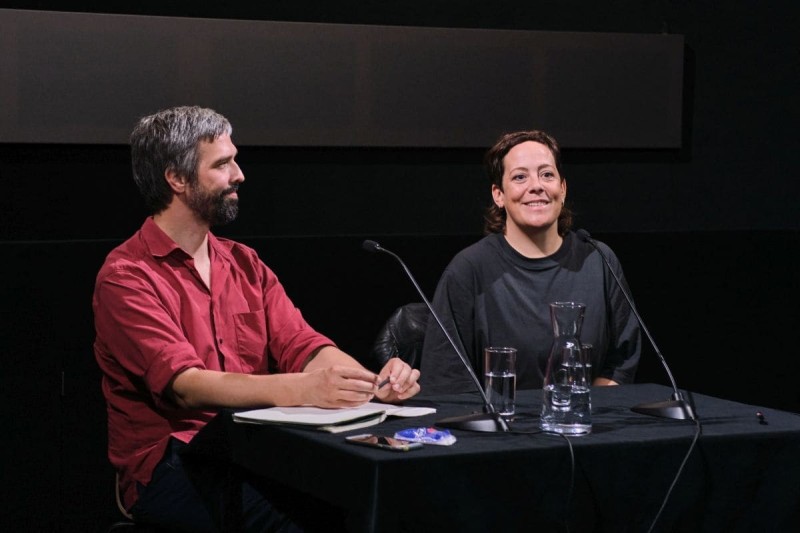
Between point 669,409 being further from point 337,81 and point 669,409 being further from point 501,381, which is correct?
point 337,81

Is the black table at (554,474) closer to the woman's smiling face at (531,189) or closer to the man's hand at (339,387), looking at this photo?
the man's hand at (339,387)

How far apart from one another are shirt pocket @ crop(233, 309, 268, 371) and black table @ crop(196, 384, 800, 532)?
1.53 feet

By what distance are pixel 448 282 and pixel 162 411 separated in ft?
2.90

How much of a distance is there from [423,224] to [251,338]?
151 centimetres

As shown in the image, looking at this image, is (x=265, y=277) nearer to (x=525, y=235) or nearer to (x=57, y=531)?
(x=525, y=235)

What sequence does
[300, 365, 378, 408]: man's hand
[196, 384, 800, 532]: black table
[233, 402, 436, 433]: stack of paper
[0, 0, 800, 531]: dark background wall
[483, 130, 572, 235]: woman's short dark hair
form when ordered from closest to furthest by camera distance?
[196, 384, 800, 532]: black table
[233, 402, 436, 433]: stack of paper
[300, 365, 378, 408]: man's hand
[483, 130, 572, 235]: woman's short dark hair
[0, 0, 800, 531]: dark background wall

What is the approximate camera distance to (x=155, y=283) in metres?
2.71

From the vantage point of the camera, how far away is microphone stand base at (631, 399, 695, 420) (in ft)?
7.92

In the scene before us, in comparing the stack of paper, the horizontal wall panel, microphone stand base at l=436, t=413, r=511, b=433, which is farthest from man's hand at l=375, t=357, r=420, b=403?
the horizontal wall panel

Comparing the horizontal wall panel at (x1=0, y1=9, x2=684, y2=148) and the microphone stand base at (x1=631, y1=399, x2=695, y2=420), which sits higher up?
the horizontal wall panel at (x1=0, y1=9, x2=684, y2=148)

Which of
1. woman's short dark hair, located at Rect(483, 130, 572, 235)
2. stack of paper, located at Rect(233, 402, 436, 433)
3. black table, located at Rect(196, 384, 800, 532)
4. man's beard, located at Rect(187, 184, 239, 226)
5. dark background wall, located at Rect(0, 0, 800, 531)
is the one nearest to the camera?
black table, located at Rect(196, 384, 800, 532)

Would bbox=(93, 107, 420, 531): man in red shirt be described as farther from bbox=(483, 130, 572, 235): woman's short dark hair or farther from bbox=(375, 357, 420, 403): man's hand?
bbox=(483, 130, 572, 235): woman's short dark hair

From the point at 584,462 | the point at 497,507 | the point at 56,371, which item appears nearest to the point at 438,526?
the point at 497,507

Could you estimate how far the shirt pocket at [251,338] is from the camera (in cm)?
289
